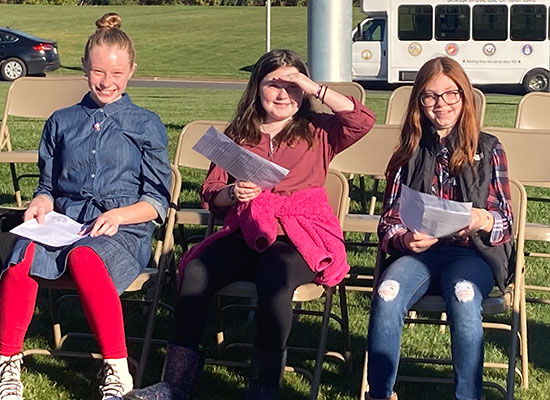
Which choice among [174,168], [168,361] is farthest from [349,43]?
[168,361]

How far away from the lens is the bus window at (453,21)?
1035 inches

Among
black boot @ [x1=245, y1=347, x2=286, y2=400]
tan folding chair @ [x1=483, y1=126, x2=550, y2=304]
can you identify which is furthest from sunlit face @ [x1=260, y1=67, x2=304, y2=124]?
tan folding chair @ [x1=483, y1=126, x2=550, y2=304]

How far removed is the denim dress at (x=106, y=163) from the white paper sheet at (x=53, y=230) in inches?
3.7

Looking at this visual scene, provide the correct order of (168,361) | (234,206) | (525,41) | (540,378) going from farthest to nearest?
1. (525,41)
2. (540,378)
3. (234,206)
4. (168,361)

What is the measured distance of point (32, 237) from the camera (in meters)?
4.16

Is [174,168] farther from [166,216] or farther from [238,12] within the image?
[238,12]

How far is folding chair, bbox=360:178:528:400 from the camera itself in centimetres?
403

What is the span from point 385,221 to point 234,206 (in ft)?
2.21

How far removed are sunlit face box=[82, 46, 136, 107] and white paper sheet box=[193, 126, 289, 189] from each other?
0.63 metres

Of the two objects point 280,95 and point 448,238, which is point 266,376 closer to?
point 448,238

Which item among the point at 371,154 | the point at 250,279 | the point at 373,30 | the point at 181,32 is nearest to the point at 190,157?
the point at 371,154

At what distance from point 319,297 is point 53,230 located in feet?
3.88

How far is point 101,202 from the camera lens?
4.49 m

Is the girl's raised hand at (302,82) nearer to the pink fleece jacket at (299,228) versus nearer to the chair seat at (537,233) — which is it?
the pink fleece jacket at (299,228)
